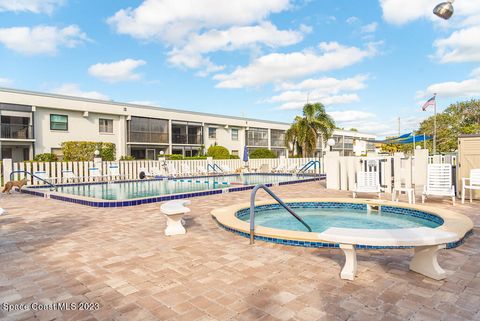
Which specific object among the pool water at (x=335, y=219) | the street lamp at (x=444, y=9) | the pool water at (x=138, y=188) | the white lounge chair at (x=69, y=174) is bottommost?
the pool water at (x=335, y=219)

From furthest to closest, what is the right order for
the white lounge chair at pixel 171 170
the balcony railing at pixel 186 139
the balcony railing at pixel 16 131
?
the balcony railing at pixel 186 139, the balcony railing at pixel 16 131, the white lounge chair at pixel 171 170

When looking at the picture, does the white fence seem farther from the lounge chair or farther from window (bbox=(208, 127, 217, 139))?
window (bbox=(208, 127, 217, 139))

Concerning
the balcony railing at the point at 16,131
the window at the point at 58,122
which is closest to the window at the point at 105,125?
the window at the point at 58,122

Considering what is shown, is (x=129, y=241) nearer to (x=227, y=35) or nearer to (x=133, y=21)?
(x=133, y=21)

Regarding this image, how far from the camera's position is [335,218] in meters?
7.57

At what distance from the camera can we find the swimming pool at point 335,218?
22.1 feet

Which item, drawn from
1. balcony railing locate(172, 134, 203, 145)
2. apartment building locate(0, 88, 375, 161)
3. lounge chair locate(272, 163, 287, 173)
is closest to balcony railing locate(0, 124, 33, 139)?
apartment building locate(0, 88, 375, 161)

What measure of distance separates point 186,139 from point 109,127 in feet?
26.7

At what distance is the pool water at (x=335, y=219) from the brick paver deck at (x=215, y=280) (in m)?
2.06

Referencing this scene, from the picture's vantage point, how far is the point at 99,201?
324 inches

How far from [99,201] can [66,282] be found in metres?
5.39

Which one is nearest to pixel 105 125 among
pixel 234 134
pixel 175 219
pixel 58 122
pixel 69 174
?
pixel 58 122

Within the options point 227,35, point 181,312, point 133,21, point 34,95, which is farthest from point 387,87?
point 34,95

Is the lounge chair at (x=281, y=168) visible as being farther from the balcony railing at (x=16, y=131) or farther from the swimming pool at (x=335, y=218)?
the balcony railing at (x=16, y=131)
